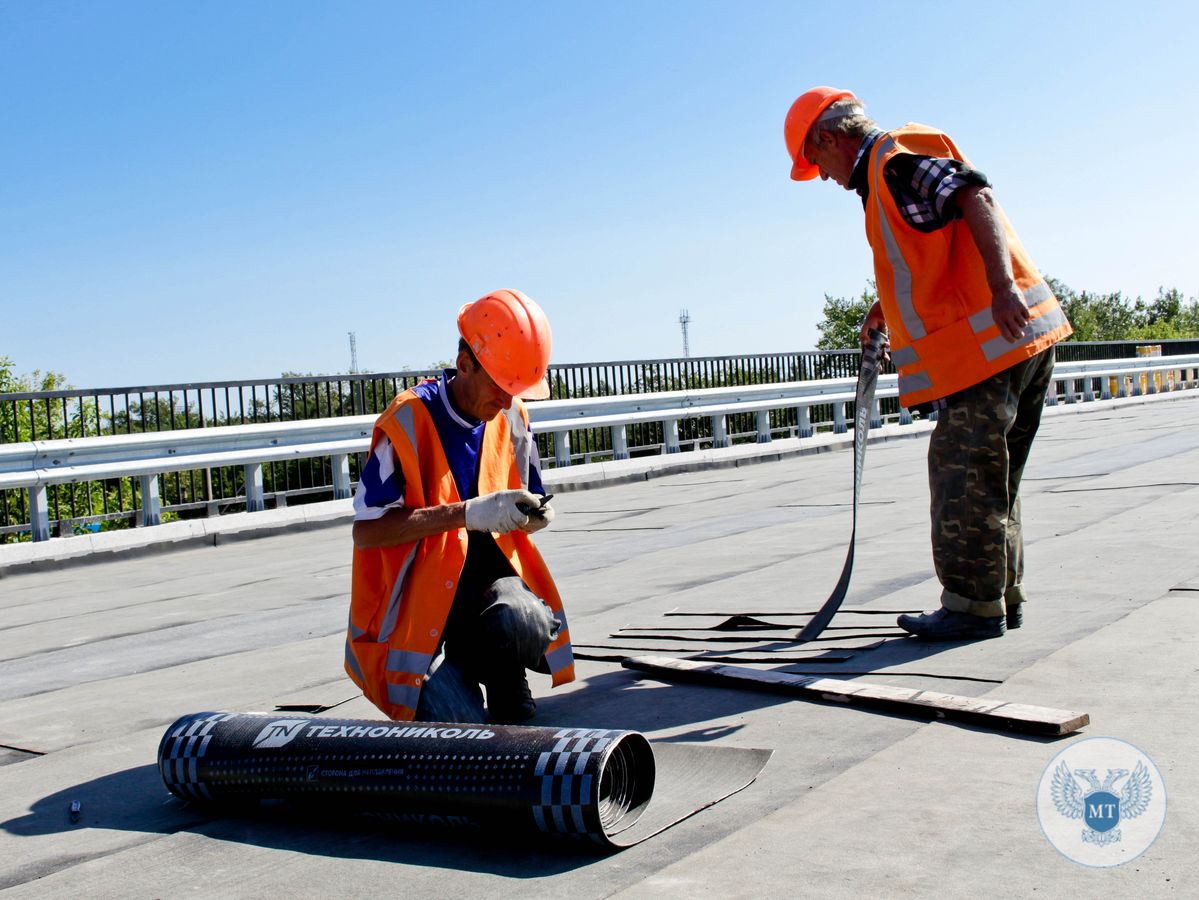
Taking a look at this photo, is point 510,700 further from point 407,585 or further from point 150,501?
point 150,501

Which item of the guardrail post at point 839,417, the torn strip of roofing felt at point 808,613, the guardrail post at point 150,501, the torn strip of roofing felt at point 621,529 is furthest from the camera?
the guardrail post at point 839,417

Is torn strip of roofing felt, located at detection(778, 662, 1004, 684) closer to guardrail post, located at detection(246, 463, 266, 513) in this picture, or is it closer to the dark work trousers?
the dark work trousers

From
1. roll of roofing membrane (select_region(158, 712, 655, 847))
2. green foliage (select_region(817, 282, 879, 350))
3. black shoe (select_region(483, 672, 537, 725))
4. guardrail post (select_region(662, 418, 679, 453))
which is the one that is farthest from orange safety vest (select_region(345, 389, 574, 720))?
green foliage (select_region(817, 282, 879, 350))

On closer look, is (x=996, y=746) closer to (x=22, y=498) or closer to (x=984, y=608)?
(x=984, y=608)

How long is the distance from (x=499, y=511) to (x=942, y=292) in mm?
2168

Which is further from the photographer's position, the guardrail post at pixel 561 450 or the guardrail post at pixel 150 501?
the guardrail post at pixel 561 450

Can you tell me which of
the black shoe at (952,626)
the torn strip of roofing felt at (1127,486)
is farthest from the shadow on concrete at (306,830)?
the torn strip of roofing felt at (1127,486)

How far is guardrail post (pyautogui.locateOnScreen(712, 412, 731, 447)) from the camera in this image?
1880 cm

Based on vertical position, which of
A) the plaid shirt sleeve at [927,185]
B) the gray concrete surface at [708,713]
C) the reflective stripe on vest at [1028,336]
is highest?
the plaid shirt sleeve at [927,185]

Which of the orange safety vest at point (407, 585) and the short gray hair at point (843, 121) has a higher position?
the short gray hair at point (843, 121)

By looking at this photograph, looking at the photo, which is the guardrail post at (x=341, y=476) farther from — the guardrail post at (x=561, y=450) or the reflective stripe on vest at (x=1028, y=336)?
the reflective stripe on vest at (x=1028, y=336)

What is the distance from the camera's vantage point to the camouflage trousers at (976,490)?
16.1 ft

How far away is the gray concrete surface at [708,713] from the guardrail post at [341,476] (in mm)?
3892

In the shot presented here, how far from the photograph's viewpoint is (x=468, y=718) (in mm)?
3953
